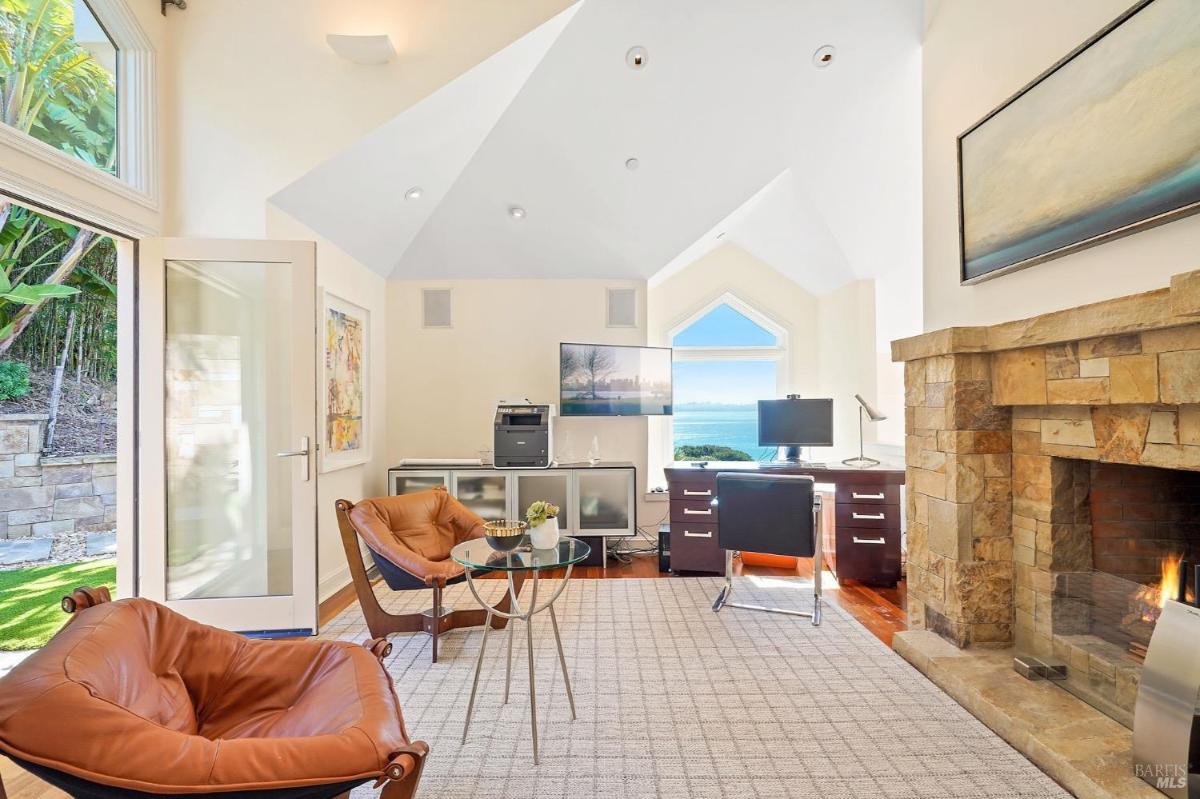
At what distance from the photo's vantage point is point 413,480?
4.61 meters


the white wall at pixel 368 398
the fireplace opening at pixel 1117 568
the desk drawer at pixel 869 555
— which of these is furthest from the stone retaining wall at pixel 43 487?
the fireplace opening at pixel 1117 568

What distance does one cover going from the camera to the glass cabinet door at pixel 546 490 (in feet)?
15.0

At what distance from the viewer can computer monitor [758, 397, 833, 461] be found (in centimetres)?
445

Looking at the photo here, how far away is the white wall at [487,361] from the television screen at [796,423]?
102 cm

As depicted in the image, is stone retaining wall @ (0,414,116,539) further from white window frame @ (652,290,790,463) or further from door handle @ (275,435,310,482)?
white window frame @ (652,290,790,463)

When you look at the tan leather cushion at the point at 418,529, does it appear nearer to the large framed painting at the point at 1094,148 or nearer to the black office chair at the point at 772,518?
the black office chair at the point at 772,518

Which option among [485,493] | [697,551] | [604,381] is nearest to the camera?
[697,551]

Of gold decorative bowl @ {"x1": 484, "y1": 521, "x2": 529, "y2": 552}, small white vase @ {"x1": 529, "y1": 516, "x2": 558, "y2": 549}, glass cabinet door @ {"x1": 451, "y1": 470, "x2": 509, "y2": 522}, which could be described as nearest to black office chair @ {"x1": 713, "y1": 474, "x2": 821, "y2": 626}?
small white vase @ {"x1": 529, "y1": 516, "x2": 558, "y2": 549}

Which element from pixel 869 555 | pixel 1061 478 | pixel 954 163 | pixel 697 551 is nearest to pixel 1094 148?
pixel 954 163

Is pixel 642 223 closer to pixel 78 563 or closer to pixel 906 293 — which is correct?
pixel 906 293

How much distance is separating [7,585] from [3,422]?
138 centimetres

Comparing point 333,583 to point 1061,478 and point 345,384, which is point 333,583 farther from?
point 1061,478

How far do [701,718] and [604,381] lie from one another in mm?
2861

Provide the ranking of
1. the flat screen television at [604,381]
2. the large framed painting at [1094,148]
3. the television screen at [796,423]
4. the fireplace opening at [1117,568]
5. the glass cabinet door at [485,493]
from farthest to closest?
the flat screen television at [604,381] < the glass cabinet door at [485,493] < the television screen at [796,423] < the fireplace opening at [1117,568] < the large framed painting at [1094,148]
